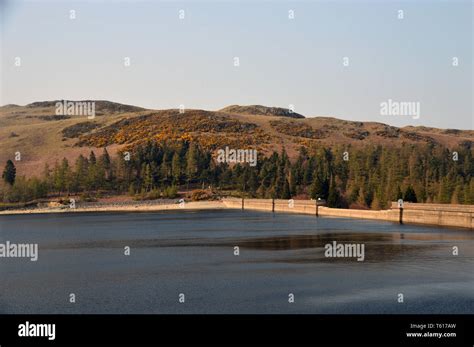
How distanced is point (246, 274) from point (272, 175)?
11388 cm

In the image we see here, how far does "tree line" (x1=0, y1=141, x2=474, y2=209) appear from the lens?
123250 mm

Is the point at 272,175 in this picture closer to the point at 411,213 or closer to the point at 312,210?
the point at 312,210

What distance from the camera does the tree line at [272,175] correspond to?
123 meters

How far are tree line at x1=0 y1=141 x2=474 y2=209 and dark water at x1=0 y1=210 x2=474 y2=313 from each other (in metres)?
34.8

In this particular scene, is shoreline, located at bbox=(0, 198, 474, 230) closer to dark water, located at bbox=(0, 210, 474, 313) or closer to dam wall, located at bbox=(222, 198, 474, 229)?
dam wall, located at bbox=(222, 198, 474, 229)

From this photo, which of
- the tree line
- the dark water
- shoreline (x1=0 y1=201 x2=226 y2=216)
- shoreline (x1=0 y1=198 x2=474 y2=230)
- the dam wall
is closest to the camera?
the dark water

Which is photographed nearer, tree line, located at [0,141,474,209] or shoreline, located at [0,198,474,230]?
shoreline, located at [0,198,474,230]

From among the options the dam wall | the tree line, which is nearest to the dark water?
the dam wall

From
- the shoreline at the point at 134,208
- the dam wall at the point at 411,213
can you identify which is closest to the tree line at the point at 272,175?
the dam wall at the point at 411,213

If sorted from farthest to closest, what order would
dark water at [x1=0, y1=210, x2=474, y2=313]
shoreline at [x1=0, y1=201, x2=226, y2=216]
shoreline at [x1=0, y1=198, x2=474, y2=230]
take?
shoreline at [x1=0, y1=201, x2=226, y2=216], shoreline at [x1=0, y1=198, x2=474, y2=230], dark water at [x1=0, y1=210, x2=474, y2=313]

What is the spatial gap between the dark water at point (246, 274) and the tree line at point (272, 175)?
114 feet

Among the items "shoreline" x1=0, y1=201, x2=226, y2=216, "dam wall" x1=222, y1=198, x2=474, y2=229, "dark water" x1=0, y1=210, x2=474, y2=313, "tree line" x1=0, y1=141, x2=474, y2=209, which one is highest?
"tree line" x1=0, y1=141, x2=474, y2=209

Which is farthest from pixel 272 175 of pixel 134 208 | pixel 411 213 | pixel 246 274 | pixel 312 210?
pixel 246 274

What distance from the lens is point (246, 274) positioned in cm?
5253
